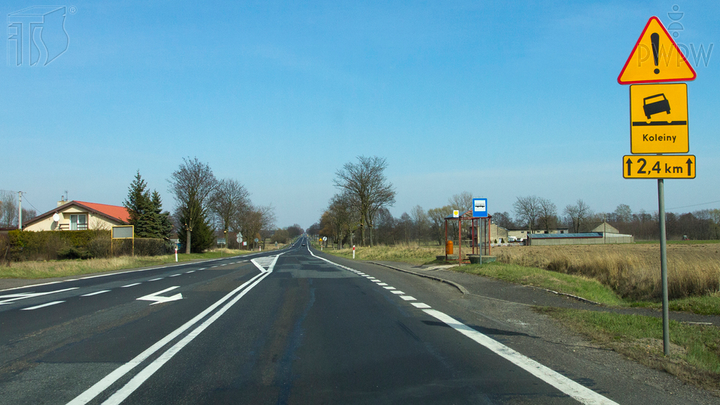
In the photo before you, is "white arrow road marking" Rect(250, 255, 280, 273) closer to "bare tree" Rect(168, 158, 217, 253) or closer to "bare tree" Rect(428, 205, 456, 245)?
"bare tree" Rect(168, 158, 217, 253)

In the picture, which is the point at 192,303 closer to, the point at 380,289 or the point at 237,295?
the point at 237,295

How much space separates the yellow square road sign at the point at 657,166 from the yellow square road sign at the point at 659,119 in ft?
0.28

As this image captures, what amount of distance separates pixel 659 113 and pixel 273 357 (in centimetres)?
551

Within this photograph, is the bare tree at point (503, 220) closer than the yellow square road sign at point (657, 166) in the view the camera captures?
No

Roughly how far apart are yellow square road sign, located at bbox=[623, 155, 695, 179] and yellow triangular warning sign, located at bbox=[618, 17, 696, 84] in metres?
0.97

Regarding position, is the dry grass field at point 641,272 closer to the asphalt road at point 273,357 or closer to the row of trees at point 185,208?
the asphalt road at point 273,357

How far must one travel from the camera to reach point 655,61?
19.0 ft

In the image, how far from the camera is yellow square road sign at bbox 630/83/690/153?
5617mm

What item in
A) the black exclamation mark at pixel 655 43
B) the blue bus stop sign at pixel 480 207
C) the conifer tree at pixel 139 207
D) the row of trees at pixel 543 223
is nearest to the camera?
the black exclamation mark at pixel 655 43

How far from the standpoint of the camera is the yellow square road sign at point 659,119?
5.62m

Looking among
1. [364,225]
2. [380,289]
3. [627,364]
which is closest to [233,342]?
[627,364]

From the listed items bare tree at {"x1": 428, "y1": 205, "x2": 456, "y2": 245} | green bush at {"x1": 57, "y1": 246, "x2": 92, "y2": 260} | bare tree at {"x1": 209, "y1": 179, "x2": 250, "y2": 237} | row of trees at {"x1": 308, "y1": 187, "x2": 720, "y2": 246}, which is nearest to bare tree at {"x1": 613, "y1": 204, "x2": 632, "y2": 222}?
row of trees at {"x1": 308, "y1": 187, "x2": 720, "y2": 246}

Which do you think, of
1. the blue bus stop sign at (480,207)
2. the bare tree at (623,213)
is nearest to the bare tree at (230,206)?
the blue bus stop sign at (480,207)

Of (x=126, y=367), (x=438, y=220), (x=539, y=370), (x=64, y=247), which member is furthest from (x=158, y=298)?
(x=438, y=220)
